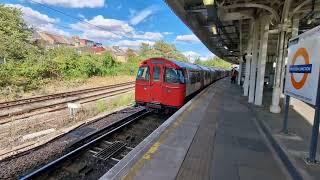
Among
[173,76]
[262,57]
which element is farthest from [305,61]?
[262,57]

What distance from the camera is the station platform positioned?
13.6ft

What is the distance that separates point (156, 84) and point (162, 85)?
0.28 meters

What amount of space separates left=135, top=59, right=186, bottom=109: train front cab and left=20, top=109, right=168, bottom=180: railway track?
154 centimetres

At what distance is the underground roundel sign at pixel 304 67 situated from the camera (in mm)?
4355

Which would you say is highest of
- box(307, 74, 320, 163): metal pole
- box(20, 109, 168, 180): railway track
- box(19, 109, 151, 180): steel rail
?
box(307, 74, 320, 163): metal pole

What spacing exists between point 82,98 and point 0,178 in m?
11.2

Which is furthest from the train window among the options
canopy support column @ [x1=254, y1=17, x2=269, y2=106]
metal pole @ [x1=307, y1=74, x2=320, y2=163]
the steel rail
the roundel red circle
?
metal pole @ [x1=307, y1=74, x2=320, y2=163]

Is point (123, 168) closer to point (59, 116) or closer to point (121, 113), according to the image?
point (121, 113)

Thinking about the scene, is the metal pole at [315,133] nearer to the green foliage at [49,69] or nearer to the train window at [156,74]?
the train window at [156,74]

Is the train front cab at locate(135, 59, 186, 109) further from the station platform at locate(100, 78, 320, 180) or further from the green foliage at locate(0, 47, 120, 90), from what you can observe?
the green foliage at locate(0, 47, 120, 90)

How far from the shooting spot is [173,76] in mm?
10211

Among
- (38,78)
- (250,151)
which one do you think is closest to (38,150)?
(250,151)

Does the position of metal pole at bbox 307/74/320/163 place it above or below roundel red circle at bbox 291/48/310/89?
below

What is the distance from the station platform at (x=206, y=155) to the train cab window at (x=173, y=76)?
2675 millimetres
